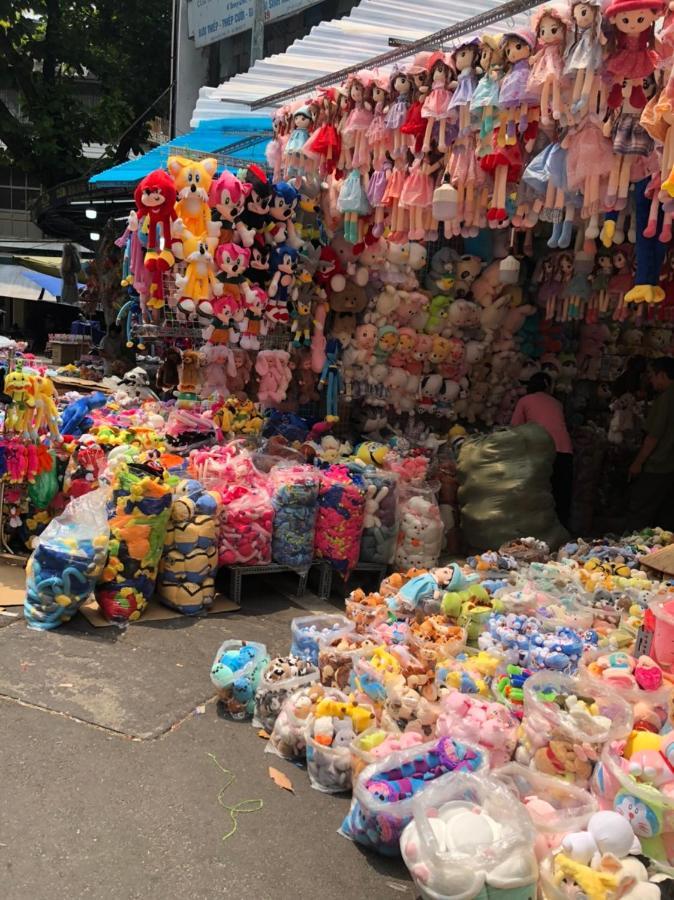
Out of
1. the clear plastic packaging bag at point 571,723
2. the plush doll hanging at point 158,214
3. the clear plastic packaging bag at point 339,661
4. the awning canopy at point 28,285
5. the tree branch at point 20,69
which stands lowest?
the clear plastic packaging bag at point 339,661

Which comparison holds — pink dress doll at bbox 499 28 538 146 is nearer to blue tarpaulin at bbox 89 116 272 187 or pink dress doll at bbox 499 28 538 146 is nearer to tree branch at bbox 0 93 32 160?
blue tarpaulin at bbox 89 116 272 187

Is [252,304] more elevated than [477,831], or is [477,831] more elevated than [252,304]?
[252,304]

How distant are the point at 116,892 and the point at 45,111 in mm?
18001

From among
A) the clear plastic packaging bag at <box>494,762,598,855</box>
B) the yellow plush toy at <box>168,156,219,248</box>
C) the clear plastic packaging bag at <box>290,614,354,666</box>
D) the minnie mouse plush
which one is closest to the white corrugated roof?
the minnie mouse plush

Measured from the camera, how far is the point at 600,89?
11.8ft

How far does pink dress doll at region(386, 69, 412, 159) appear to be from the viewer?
4574mm

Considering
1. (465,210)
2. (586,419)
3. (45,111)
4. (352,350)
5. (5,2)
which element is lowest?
(586,419)

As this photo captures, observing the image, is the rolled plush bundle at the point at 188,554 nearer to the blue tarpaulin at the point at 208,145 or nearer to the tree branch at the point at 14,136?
the blue tarpaulin at the point at 208,145

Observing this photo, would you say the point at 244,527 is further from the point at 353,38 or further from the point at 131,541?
the point at 353,38

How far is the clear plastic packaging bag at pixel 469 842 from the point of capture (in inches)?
85.7

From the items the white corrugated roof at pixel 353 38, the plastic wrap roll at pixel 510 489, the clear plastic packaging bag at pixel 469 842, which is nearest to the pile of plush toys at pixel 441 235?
the white corrugated roof at pixel 353 38

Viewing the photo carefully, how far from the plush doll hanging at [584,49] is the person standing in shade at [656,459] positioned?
3178 mm

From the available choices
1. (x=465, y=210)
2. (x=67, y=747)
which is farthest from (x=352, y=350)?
(x=67, y=747)

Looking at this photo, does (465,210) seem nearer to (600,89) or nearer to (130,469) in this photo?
(600,89)
